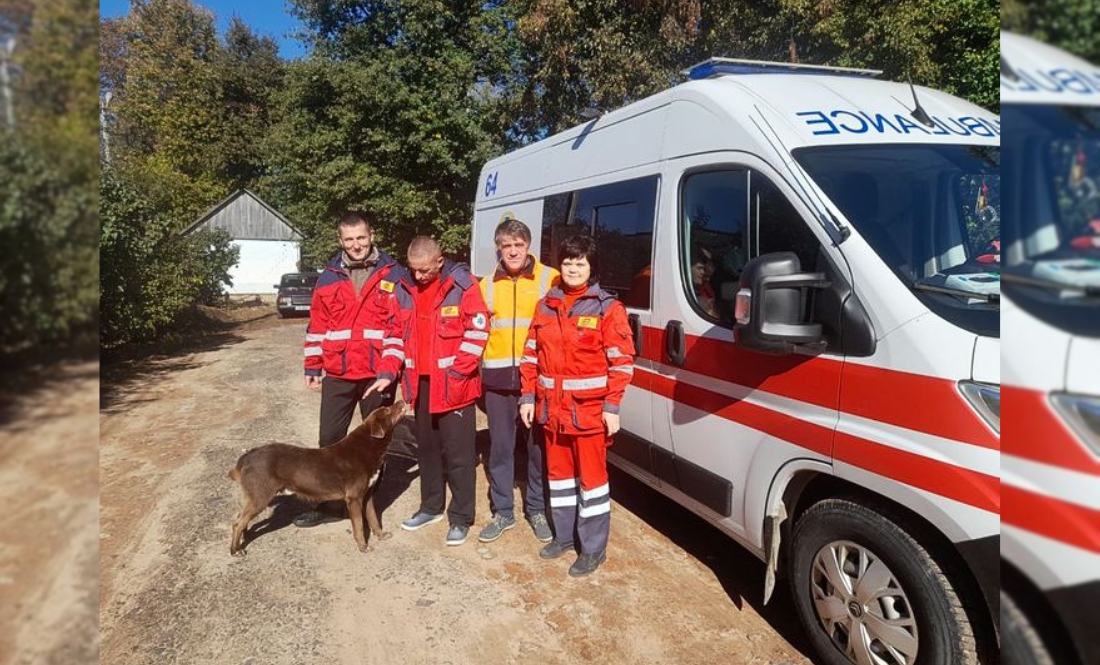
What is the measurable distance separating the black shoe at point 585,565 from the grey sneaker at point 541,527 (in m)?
0.44

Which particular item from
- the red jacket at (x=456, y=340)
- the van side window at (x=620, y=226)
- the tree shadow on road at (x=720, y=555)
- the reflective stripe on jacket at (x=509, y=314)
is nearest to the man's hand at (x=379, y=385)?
the red jacket at (x=456, y=340)

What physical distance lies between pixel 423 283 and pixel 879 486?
2.80 m

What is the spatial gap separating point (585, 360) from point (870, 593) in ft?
5.42

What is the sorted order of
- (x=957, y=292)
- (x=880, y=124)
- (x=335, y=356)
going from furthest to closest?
(x=335, y=356), (x=880, y=124), (x=957, y=292)

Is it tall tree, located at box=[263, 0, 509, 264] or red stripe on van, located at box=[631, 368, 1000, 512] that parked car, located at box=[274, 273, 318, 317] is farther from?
red stripe on van, located at box=[631, 368, 1000, 512]

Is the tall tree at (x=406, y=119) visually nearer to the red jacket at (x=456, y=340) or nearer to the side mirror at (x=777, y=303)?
the red jacket at (x=456, y=340)

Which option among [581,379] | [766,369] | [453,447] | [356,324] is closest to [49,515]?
[766,369]

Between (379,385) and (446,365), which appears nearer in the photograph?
(446,365)

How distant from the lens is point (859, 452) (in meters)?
2.42

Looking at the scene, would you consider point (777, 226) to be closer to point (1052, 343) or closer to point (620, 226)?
point (620, 226)

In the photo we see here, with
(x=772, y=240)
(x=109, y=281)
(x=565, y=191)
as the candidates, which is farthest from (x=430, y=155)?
(x=772, y=240)

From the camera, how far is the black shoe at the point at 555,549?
3947 mm

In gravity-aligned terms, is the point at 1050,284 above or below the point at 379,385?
above

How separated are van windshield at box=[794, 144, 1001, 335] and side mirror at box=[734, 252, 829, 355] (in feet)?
1.18
